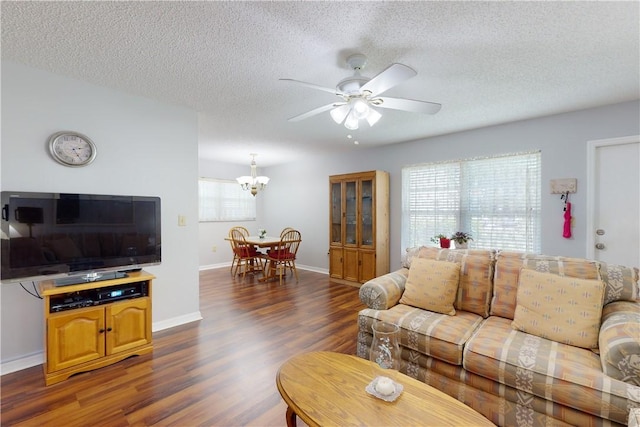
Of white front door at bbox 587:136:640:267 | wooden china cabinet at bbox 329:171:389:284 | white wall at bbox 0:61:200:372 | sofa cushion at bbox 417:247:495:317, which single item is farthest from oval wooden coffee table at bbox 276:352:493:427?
wooden china cabinet at bbox 329:171:389:284

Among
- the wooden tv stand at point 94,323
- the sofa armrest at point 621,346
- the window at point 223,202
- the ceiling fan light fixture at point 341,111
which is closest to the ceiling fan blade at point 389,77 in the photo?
the ceiling fan light fixture at point 341,111

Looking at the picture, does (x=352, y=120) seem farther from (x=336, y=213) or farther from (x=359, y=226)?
(x=336, y=213)

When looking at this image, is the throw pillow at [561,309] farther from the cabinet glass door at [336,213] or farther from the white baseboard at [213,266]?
the white baseboard at [213,266]

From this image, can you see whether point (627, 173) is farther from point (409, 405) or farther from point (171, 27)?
point (171, 27)

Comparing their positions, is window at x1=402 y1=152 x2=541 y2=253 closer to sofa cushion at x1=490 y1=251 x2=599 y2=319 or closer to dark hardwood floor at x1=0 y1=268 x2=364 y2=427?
sofa cushion at x1=490 y1=251 x2=599 y2=319

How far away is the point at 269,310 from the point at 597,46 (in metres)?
3.75

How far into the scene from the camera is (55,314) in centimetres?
202

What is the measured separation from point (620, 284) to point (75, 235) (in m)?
3.94

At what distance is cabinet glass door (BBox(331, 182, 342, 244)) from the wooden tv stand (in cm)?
326

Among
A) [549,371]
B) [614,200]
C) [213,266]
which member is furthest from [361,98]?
[213,266]

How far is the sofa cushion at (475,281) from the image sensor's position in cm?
221

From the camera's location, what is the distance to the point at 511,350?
1.61 metres

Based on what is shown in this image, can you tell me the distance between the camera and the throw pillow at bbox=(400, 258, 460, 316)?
86.5 inches

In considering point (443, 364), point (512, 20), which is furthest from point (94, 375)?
point (512, 20)
